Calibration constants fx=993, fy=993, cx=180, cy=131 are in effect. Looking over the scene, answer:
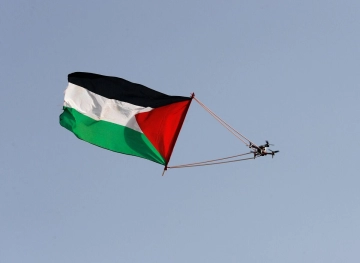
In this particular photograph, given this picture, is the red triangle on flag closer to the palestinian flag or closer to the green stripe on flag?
the palestinian flag

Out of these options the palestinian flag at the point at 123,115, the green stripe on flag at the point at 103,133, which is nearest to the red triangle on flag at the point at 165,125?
the palestinian flag at the point at 123,115

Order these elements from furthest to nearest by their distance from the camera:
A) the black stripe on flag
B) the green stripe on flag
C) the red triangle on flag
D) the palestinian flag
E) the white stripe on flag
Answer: the white stripe on flag
the black stripe on flag
the green stripe on flag
the palestinian flag
the red triangle on flag

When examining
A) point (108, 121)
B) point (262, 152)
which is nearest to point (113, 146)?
point (108, 121)

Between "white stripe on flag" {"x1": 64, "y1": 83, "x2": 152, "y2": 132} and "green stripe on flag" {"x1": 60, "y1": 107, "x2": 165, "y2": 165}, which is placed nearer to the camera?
"green stripe on flag" {"x1": 60, "y1": 107, "x2": 165, "y2": 165}

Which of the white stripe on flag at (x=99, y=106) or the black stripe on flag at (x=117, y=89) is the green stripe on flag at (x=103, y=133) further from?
the black stripe on flag at (x=117, y=89)

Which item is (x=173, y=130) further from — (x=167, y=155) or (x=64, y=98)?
(x=64, y=98)

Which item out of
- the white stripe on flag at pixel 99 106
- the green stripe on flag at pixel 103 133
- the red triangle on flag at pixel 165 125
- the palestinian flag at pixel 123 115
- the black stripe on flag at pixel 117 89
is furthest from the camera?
the white stripe on flag at pixel 99 106

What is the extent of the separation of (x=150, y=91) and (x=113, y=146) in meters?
2.88

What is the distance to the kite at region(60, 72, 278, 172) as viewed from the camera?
1658 inches

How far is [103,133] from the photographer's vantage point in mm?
43219

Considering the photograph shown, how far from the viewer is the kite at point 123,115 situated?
1658 inches

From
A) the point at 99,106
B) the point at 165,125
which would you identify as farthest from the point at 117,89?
the point at 165,125

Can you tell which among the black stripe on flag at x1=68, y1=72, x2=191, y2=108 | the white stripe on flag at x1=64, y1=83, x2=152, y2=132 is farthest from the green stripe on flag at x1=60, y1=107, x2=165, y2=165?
the black stripe on flag at x1=68, y1=72, x2=191, y2=108

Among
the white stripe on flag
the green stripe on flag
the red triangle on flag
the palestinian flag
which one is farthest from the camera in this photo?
the white stripe on flag
